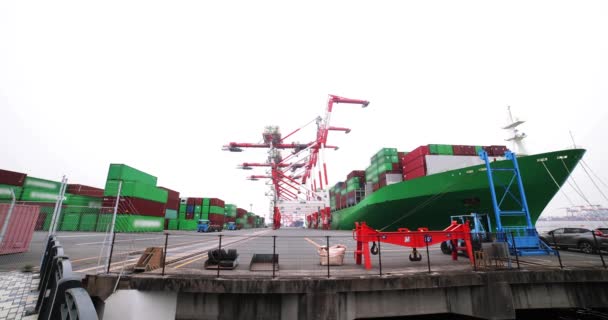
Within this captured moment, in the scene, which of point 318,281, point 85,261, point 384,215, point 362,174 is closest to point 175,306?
point 318,281

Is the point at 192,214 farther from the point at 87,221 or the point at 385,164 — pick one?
the point at 385,164

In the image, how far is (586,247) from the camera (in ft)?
39.8

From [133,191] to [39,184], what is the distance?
1376 centimetres

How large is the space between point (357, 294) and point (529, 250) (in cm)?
997

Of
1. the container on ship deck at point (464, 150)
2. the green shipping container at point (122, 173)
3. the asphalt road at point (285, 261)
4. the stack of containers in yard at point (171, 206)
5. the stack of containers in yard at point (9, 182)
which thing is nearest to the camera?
the asphalt road at point (285, 261)

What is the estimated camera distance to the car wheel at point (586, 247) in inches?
470

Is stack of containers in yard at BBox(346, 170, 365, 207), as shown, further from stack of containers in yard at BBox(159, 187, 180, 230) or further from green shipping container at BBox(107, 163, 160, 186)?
green shipping container at BBox(107, 163, 160, 186)

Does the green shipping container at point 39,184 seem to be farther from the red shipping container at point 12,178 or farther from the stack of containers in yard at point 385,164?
the stack of containers in yard at point 385,164

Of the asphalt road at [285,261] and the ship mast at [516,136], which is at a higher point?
the ship mast at [516,136]

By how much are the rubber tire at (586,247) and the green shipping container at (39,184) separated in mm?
47216

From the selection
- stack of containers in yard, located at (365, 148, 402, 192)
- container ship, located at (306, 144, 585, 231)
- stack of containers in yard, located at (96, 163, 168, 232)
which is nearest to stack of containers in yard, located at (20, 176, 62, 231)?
stack of containers in yard, located at (96, 163, 168, 232)

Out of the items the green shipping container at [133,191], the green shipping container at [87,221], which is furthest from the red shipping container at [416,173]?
the green shipping container at [87,221]

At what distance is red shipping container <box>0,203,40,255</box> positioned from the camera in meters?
10.4

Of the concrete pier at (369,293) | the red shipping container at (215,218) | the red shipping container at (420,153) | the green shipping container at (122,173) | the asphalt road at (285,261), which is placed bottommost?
the concrete pier at (369,293)
